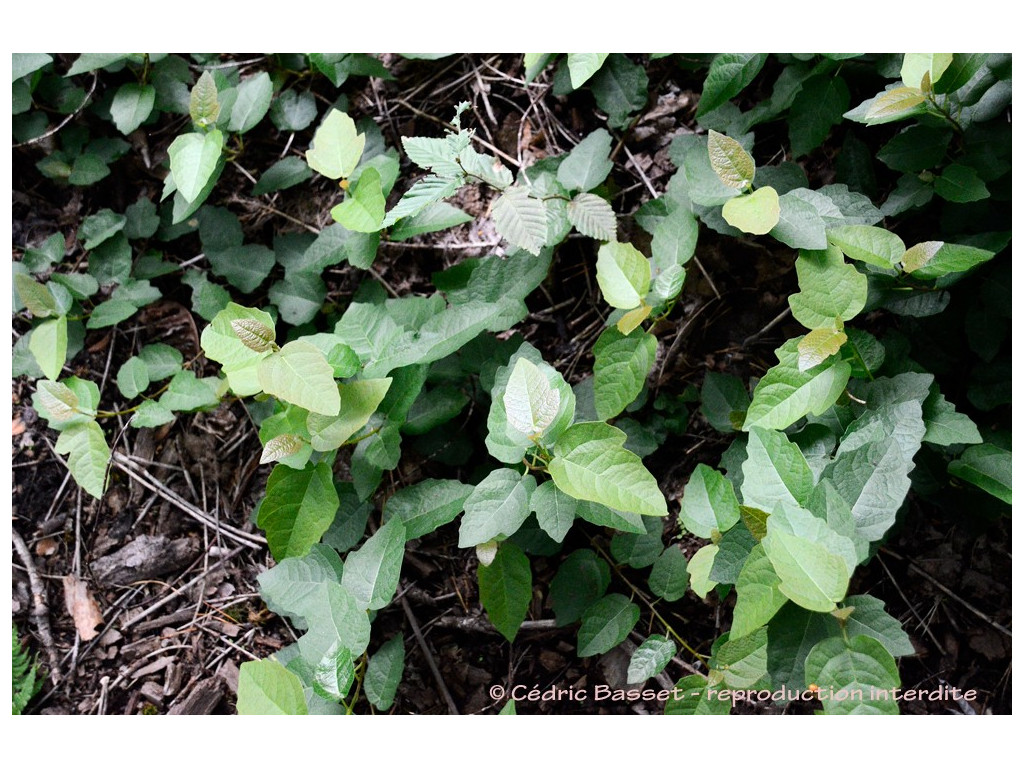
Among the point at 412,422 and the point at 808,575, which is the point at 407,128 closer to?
the point at 412,422

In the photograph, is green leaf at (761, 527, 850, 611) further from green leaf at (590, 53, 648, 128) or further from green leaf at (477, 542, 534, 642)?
green leaf at (590, 53, 648, 128)

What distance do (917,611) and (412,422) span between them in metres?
1.28

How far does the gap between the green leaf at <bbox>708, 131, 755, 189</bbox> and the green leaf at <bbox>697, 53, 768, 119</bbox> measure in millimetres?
213

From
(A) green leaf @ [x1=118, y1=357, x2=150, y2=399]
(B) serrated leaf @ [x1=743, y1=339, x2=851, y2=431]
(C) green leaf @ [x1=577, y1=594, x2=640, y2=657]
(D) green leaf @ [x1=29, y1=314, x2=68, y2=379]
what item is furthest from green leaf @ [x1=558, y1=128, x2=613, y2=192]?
(D) green leaf @ [x1=29, y1=314, x2=68, y2=379]

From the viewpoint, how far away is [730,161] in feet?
4.77

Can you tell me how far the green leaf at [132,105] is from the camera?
1.97m

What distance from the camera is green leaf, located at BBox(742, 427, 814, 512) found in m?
1.26

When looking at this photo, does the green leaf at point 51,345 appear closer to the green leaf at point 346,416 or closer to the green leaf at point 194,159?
the green leaf at point 194,159

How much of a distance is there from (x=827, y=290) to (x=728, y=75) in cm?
57

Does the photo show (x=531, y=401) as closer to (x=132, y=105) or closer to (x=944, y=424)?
(x=944, y=424)

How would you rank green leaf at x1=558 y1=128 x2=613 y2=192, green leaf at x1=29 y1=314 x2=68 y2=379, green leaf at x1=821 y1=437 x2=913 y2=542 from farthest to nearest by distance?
green leaf at x1=29 y1=314 x2=68 y2=379 → green leaf at x1=558 y1=128 x2=613 y2=192 → green leaf at x1=821 y1=437 x2=913 y2=542

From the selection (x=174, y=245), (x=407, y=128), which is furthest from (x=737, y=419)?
(x=174, y=245)

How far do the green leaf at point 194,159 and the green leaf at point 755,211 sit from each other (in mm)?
1276

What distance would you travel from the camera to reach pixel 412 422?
66.0 inches
